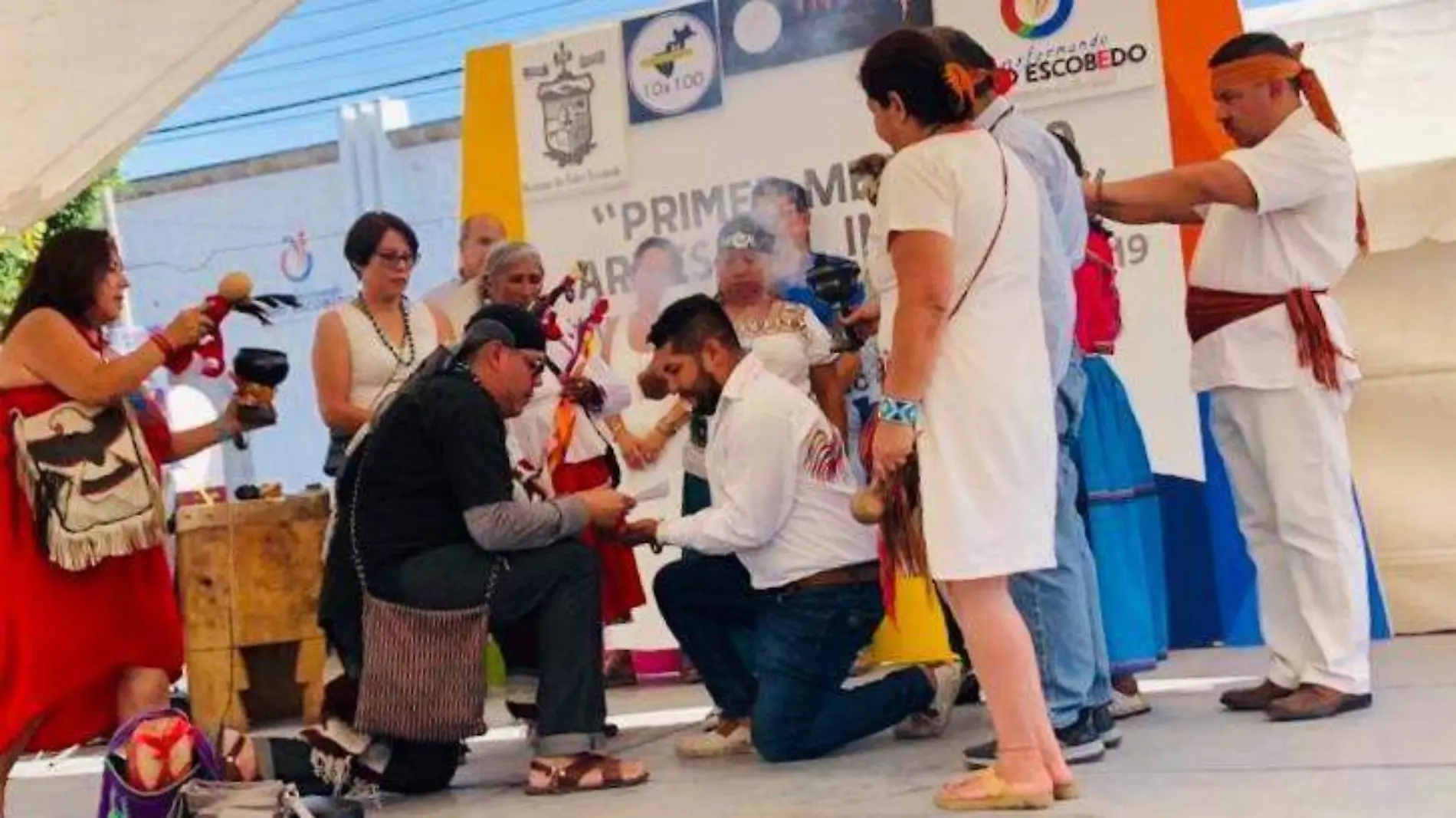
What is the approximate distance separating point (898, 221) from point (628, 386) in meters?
3.04

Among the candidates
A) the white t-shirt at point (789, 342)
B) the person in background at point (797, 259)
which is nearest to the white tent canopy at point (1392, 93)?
the person in background at point (797, 259)

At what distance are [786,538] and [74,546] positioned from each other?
5.22ft

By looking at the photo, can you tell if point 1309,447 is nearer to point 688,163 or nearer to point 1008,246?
point 1008,246

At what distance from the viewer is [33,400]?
Answer: 4078mm

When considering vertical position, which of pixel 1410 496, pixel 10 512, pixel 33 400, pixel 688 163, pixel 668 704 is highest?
pixel 688 163

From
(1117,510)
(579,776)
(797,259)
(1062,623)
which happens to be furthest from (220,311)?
(1117,510)

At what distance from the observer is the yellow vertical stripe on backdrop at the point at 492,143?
6777 mm

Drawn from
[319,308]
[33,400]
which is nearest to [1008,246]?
[33,400]

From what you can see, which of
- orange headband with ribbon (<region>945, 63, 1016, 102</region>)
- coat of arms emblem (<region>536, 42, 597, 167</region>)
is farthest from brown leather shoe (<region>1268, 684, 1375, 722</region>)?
coat of arms emblem (<region>536, 42, 597, 167</region>)

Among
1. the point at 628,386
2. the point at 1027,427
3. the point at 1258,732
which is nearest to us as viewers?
the point at 1027,427

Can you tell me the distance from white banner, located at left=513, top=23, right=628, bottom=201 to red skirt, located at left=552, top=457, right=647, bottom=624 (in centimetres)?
131

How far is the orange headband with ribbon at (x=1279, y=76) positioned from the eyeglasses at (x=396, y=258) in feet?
7.50

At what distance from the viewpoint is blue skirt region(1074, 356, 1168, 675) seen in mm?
4648

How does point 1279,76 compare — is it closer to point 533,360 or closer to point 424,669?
point 533,360
